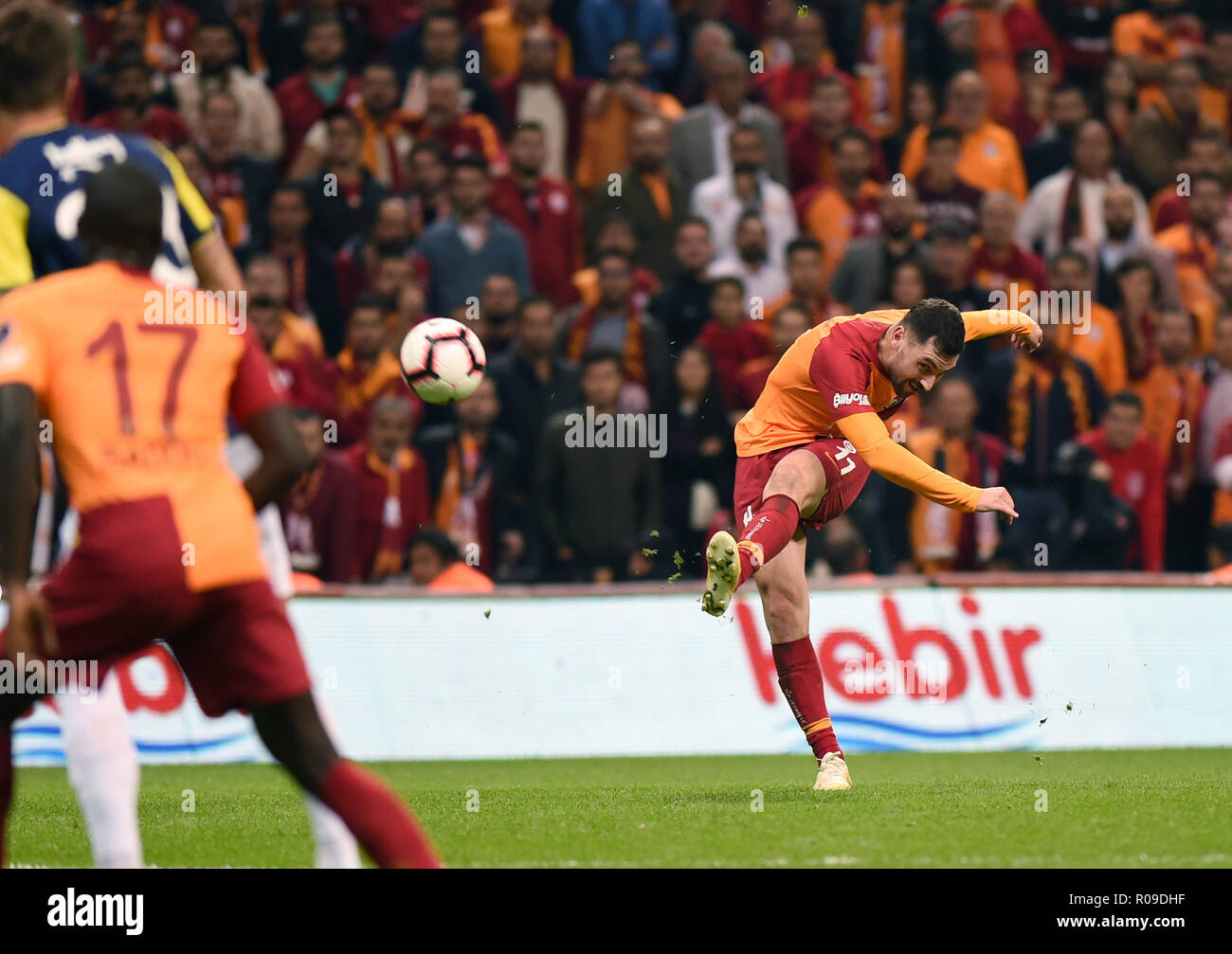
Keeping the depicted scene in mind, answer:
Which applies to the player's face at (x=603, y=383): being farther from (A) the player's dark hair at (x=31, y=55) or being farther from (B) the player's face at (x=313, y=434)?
(A) the player's dark hair at (x=31, y=55)

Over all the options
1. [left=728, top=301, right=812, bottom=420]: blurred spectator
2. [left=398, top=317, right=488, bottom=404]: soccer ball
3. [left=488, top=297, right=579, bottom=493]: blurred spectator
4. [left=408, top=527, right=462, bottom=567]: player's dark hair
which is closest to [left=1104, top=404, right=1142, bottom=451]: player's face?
[left=728, top=301, right=812, bottom=420]: blurred spectator

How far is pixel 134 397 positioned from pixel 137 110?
33.2 feet

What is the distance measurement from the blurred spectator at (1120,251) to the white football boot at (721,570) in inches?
288

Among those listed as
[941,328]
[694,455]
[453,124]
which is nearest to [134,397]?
[941,328]

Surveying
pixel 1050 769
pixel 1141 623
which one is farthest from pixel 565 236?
pixel 1050 769

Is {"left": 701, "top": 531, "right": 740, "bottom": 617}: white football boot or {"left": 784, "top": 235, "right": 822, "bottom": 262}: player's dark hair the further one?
{"left": 784, "top": 235, "right": 822, "bottom": 262}: player's dark hair

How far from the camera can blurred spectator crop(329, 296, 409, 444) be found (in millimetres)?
13484

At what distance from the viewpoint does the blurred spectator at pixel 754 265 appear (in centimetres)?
1417

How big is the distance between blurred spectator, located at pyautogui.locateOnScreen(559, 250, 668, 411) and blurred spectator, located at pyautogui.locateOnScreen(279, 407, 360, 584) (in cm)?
196

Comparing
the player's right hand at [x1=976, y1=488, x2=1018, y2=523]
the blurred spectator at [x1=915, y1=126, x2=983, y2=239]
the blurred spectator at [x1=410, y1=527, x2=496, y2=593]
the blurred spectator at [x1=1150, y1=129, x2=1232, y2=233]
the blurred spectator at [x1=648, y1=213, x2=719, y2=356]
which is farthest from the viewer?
the blurred spectator at [x1=1150, y1=129, x2=1232, y2=233]

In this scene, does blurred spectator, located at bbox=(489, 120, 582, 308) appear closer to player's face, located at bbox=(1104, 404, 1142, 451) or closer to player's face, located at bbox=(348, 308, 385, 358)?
player's face, located at bbox=(348, 308, 385, 358)

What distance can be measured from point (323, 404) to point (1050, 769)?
19.2ft

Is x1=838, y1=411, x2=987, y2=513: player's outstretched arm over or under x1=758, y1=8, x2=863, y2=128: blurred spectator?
under

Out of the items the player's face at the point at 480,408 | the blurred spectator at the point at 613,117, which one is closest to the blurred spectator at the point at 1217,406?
the blurred spectator at the point at 613,117
